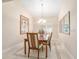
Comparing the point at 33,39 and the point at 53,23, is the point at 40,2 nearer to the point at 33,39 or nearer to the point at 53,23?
the point at 33,39

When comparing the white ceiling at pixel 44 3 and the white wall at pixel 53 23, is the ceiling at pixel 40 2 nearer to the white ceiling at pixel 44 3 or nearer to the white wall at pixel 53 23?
the white ceiling at pixel 44 3

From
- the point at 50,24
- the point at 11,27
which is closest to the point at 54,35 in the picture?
the point at 50,24

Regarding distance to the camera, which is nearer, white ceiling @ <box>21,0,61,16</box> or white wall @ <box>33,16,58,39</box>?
white ceiling @ <box>21,0,61,16</box>

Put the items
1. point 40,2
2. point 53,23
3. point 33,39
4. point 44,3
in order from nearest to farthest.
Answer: point 33,39 → point 40,2 → point 44,3 → point 53,23

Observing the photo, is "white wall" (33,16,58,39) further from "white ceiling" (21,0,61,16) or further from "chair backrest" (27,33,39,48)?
"chair backrest" (27,33,39,48)

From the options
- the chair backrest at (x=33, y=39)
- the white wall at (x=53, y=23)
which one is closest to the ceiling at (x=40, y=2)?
the chair backrest at (x=33, y=39)

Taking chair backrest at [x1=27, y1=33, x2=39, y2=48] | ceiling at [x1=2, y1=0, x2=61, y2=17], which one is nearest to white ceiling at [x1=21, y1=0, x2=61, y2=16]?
ceiling at [x1=2, y1=0, x2=61, y2=17]

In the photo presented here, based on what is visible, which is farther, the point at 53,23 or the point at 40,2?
the point at 53,23

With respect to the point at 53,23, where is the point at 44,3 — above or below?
above

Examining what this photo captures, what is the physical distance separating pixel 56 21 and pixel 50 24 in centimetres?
65

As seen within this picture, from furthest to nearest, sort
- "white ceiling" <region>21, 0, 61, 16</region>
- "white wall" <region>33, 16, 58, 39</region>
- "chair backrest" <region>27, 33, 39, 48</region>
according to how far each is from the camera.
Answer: "white wall" <region>33, 16, 58, 39</region> < "white ceiling" <region>21, 0, 61, 16</region> < "chair backrest" <region>27, 33, 39, 48</region>

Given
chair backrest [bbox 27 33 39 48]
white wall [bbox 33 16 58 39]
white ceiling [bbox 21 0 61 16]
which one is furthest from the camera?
white wall [bbox 33 16 58 39]

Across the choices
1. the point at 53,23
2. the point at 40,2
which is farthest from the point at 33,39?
the point at 53,23

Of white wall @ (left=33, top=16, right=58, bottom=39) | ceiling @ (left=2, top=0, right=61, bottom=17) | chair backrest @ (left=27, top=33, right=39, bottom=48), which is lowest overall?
chair backrest @ (left=27, top=33, right=39, bottom=48)
